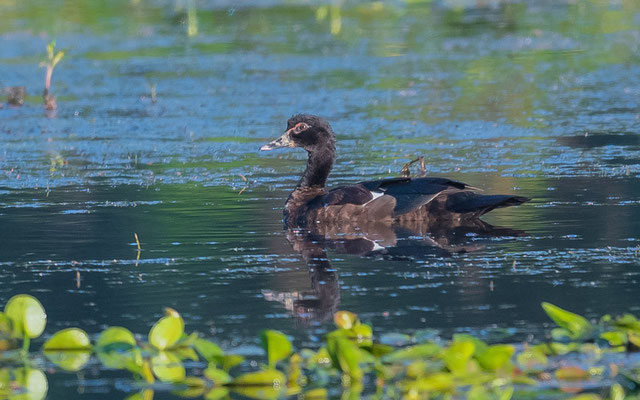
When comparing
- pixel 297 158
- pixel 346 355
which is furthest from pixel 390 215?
pixel 346 355

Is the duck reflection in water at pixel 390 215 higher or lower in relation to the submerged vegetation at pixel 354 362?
higher

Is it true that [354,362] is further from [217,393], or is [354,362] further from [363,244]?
[363,244]

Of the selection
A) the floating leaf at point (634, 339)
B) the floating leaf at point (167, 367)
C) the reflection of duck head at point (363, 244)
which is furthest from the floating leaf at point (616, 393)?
the reflection of duck head at point (363, 244)

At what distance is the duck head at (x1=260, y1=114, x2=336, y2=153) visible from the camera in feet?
37.3

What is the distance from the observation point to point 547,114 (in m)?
16.5

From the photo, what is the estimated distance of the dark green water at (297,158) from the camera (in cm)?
755

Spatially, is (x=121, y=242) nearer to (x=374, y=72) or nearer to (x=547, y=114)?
(x=547, y=114)

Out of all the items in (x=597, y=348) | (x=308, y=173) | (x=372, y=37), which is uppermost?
(x=372, y=37)

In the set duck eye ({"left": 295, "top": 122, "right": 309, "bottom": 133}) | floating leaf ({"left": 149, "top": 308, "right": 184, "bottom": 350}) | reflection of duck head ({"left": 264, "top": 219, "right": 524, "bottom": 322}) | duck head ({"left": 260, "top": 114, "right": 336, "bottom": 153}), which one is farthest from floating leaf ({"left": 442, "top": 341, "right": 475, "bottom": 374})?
duck eye ({"left": 295, "top": 122, "right": 309, "bottom": 133})

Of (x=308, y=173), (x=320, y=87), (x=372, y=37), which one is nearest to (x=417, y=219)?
(x=308, y=173)

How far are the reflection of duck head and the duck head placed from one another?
1.20m

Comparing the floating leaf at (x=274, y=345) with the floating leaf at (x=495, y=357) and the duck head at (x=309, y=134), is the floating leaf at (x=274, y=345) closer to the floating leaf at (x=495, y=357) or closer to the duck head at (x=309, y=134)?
the floating leaf at (x=495, y=357)

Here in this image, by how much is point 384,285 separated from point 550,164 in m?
5.59

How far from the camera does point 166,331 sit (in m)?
6.23
